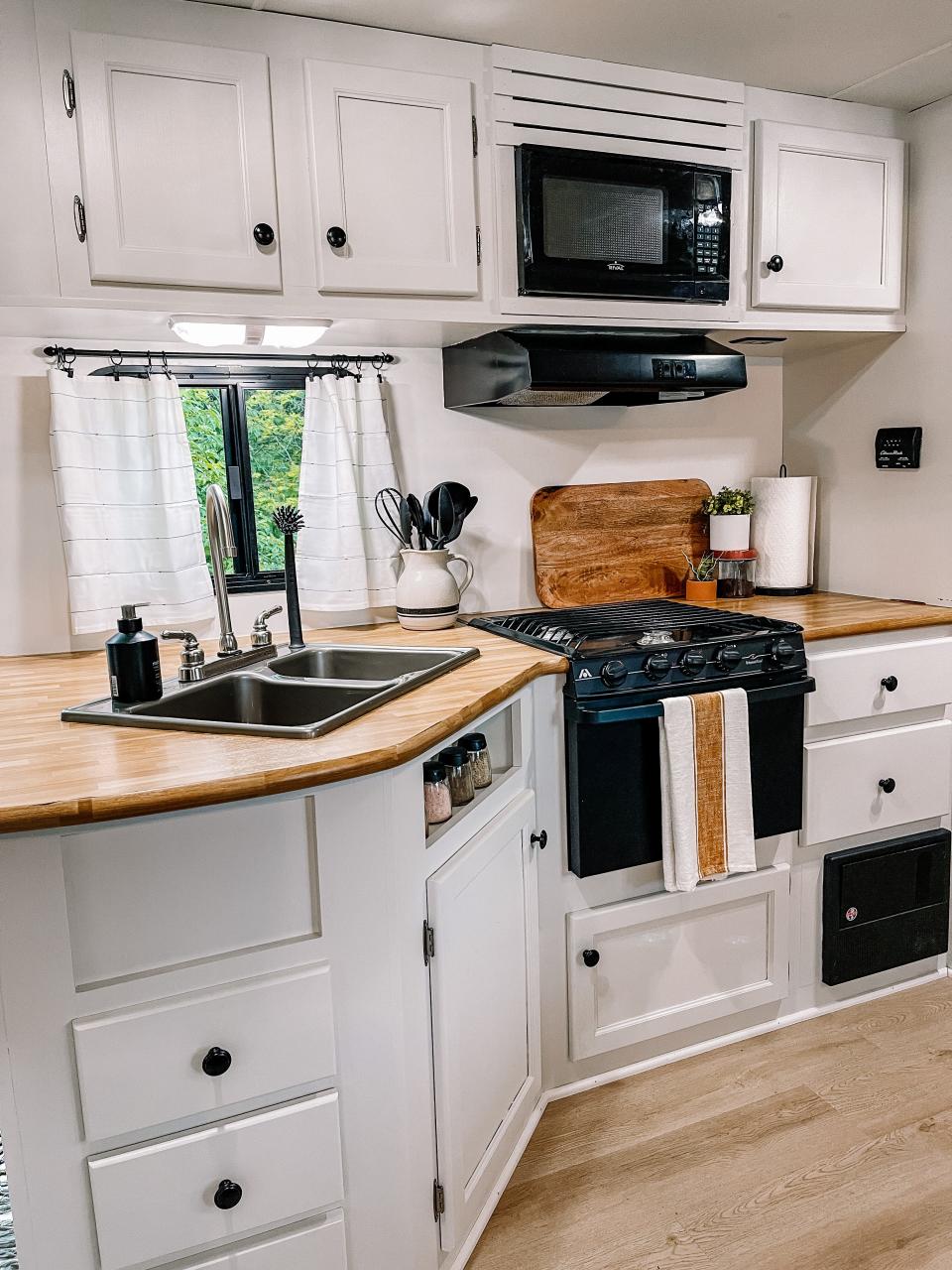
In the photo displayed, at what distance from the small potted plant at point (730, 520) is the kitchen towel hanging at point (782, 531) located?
54 millimetres

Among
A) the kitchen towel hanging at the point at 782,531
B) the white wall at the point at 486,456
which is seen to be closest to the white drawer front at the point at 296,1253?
the white wall at the point at 486,456

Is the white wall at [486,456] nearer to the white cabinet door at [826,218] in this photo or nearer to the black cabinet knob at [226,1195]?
the white cabinet door at [826,218]

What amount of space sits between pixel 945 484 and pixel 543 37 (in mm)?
1536

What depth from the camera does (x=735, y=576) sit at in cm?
281

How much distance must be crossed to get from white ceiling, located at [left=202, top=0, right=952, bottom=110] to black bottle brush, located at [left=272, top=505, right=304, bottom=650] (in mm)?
1050

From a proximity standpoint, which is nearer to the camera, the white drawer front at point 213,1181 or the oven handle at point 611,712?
the white drawer front at point 213,1181

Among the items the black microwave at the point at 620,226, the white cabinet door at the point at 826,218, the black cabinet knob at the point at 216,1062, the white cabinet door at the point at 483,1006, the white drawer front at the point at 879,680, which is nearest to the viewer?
the black cabinet knob at the point at 216,1062

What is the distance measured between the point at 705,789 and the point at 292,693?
0.95 m

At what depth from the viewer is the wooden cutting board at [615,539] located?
8.88ft

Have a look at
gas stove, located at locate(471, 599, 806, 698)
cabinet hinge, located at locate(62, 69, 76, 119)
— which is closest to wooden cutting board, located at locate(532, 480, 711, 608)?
gas stove, located at locate(471, 599, 806, 698)

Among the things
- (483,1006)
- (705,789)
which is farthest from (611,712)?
(483,1006)

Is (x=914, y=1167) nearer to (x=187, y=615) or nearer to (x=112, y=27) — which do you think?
(x=187, y=615)

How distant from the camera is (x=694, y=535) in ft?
9.54

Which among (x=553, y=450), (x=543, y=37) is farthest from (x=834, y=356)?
(x=543, y=37)
